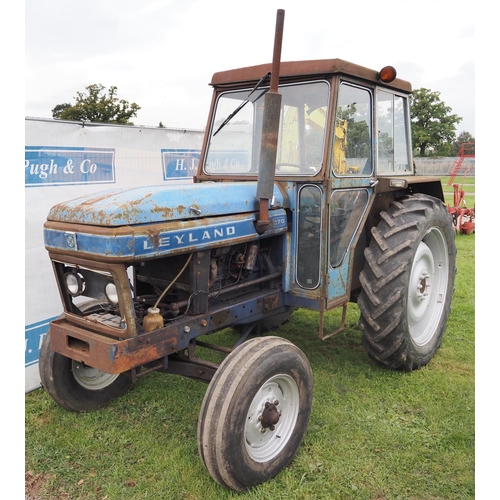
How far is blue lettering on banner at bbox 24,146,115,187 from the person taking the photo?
3.95 m

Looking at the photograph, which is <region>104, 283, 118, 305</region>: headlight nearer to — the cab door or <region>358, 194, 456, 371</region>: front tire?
the cab door

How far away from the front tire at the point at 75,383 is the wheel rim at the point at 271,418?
1337 mm

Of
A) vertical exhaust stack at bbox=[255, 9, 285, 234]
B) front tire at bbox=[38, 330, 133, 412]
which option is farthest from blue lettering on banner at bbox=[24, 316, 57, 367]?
vertical exhaust stack at bbox=[255, 9, 285, 234]

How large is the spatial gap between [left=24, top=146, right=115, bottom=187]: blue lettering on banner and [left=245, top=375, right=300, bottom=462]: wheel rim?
2616 millimetres

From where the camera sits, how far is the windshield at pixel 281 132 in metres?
3.42

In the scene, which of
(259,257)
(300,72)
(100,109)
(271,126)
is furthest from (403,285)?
(100,109)

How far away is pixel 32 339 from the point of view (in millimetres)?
4082

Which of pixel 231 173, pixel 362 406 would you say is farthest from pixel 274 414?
pixel 231 173

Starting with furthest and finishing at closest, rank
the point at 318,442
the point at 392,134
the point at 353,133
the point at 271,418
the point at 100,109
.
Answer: the point at 100,109, the point at 392,134, the point at 353,133, the point at 318,442, the point at 271,418

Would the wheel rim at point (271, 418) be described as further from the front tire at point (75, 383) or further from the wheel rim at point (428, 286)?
the wheel rim at point (428, 286)

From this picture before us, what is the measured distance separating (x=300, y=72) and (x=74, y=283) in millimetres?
2093

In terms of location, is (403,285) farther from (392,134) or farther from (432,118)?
(432,118)

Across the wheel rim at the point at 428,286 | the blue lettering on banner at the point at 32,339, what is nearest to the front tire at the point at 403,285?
→ the wheel rim at the point at 428,286

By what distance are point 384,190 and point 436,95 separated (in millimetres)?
33900
